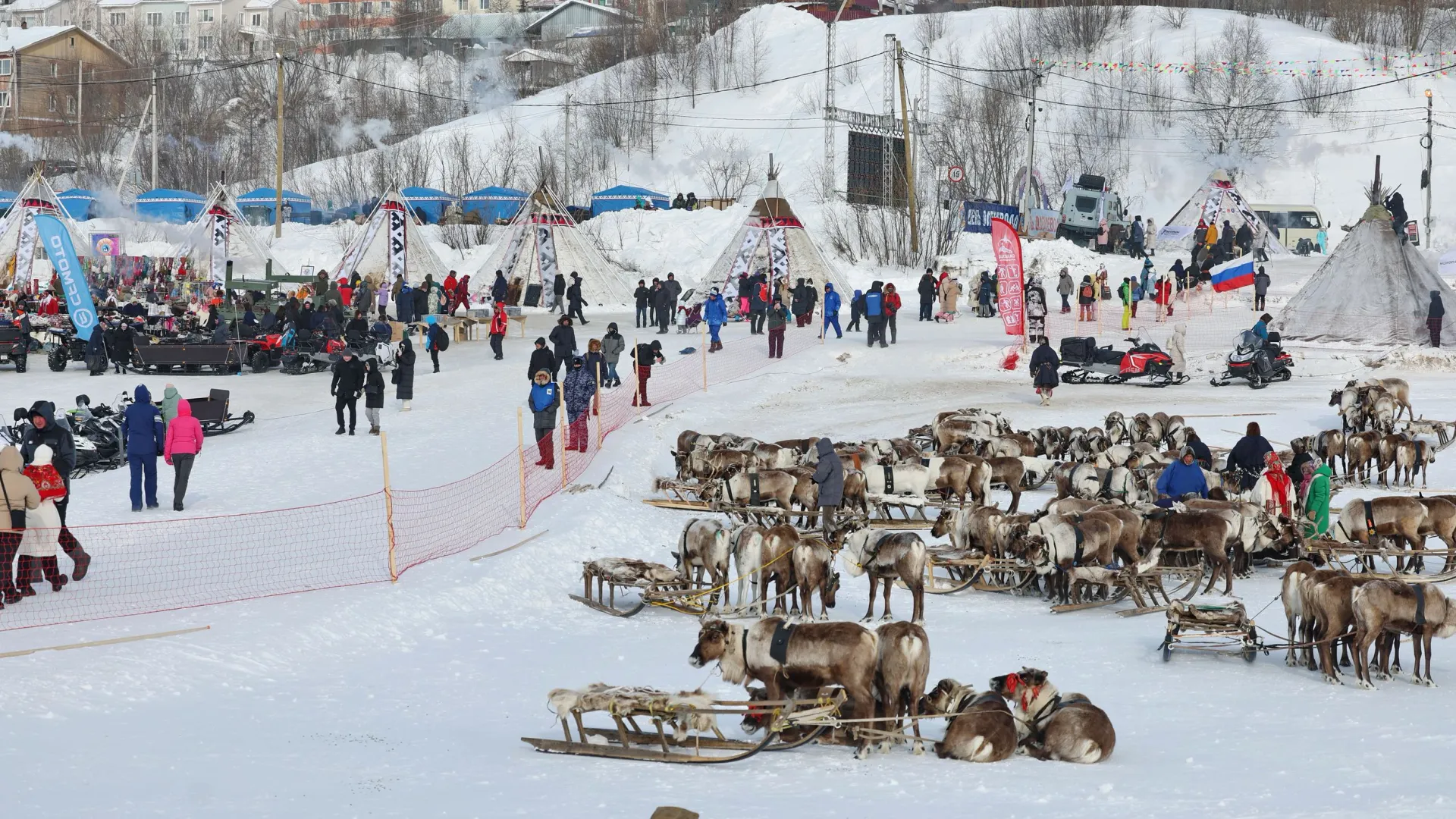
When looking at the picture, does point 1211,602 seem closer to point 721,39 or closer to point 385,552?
point 385,552

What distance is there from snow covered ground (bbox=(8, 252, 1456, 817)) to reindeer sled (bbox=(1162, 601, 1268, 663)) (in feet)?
0.42

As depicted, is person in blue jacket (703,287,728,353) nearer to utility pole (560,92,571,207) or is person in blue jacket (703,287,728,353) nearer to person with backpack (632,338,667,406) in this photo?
person with backpack (632,338,667,406)

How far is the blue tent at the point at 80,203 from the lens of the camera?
2259 inches

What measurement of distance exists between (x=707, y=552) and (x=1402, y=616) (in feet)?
18.4

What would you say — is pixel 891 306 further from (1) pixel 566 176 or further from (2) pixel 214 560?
(1) pixel 566 176

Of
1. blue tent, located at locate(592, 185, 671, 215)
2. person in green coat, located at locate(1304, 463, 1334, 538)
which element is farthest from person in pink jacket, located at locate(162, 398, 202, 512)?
blue tent, located at locate(592, 185, 671, 215)

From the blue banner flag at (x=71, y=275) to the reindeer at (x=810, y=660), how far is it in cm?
1969

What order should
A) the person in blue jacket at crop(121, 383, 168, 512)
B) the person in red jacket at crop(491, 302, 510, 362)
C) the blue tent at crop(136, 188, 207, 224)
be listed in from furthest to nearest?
the blue tent at crop(136, 188, 207, 224) < the person in red jacket at crop(491, 302, 510, 362) < the person in blue jacket at crop(121, 383, 168, 512)

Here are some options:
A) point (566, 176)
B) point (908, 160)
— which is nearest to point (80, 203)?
point (566, 176)

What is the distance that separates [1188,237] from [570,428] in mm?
34904

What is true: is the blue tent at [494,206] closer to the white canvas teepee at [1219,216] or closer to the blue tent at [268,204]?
the blue tent at [268,204]

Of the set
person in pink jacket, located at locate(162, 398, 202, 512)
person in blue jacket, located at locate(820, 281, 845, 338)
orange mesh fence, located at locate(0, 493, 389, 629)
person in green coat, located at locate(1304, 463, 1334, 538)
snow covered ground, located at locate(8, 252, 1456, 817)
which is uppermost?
person in blue jacket, located at locate(820, 281, 845, 338)

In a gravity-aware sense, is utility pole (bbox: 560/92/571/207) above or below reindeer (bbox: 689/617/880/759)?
above

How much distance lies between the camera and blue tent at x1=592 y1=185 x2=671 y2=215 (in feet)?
184
